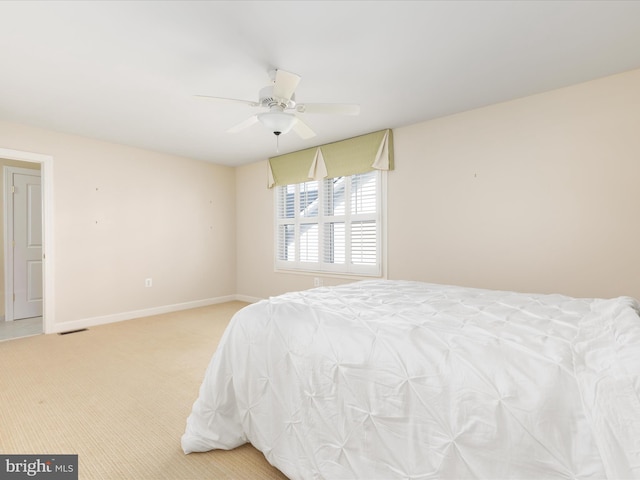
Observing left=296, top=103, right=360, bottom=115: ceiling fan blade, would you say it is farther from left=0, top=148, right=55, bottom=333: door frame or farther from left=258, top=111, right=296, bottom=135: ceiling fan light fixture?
left=0, top=148, right=55, bottom=333: door frame

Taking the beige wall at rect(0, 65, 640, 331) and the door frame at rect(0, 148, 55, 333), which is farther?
the door frame at rect(0, 148, 55, 333)

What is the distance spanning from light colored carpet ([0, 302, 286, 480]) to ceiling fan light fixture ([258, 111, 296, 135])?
2.10m

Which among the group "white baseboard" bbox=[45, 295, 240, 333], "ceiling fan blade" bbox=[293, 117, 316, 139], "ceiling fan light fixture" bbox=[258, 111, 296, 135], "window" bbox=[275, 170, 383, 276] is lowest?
"white baseboard" bbox=[45, 295, 240, 333]

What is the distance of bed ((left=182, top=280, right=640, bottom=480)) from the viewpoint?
2.87 feet

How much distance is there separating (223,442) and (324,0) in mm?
2469

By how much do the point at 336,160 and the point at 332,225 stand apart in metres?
0.89

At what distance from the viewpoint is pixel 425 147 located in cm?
372

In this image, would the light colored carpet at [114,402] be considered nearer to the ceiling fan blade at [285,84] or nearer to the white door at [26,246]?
the white door at [26,246]

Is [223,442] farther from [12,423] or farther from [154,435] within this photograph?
[12,423]

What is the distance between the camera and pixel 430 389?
3.58ft

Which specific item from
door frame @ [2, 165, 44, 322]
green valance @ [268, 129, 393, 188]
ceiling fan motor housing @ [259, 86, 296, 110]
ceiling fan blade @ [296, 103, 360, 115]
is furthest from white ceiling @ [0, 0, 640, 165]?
door frame @ [2, 165, 44, 322]

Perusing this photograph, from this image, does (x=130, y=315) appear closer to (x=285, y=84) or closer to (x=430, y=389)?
(x=285, y=84)

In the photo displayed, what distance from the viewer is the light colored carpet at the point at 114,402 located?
1.63 m

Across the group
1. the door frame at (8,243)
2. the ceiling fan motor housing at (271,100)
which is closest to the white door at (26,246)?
the door frame at (8,243)
